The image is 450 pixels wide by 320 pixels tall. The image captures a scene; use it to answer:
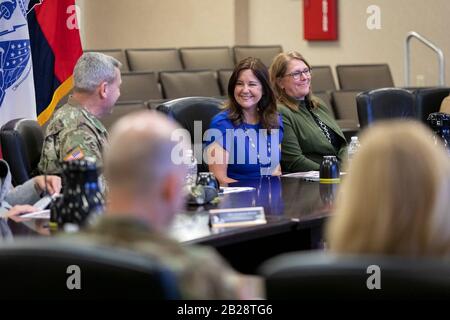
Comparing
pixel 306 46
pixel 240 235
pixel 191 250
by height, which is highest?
pixel 306 46

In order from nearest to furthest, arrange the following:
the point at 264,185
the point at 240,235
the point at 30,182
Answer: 1. the point at 240,235
2. the point at 30,182
3. the point at 264,185

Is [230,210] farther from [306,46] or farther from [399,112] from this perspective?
[306,46]

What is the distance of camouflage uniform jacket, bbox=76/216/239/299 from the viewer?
5.04 feet

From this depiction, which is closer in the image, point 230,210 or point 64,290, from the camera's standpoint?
point 64,290

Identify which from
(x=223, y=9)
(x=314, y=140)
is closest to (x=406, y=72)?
(x=223, y=9)

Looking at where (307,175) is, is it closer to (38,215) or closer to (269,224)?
(269,224)

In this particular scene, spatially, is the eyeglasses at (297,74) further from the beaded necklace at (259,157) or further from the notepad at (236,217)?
the notepad at (236,217)

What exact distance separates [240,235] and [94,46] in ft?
33.2

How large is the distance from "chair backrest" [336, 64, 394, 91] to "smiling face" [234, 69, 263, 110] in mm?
5154

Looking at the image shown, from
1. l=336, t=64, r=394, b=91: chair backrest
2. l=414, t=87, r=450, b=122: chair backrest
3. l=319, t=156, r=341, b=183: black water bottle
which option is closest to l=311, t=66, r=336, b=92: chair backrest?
l=336, t=64, r=394, b=91: chair backrest

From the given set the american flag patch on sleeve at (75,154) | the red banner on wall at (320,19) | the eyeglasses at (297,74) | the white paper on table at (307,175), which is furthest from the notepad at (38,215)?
the red banner on wall at (320,19)

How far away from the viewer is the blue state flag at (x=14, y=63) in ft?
15.9

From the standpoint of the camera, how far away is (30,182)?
3484 mm

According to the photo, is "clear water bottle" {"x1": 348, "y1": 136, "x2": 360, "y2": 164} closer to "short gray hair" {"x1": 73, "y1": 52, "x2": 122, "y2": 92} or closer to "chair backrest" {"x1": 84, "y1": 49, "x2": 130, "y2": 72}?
"short gray hair" {"x1": 73, "y1": 52, "x2": 122, "y2": 92}
